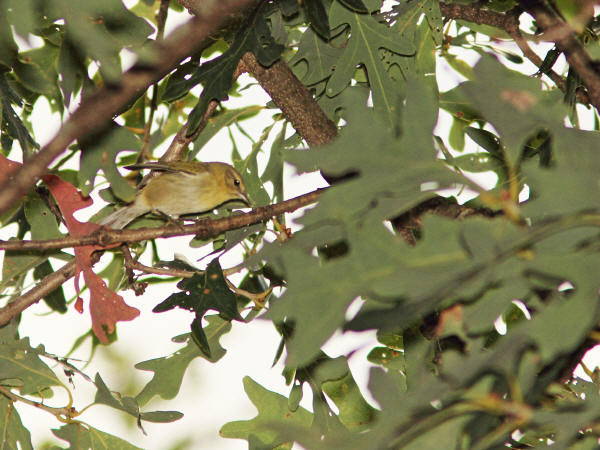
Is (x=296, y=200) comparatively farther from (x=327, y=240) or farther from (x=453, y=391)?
(x=453, y=391)

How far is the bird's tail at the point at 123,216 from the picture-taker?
2.36m

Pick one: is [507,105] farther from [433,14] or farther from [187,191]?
[187,191]

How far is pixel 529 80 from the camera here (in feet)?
3.17

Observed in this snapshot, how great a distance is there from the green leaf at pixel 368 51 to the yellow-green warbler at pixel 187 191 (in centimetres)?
80

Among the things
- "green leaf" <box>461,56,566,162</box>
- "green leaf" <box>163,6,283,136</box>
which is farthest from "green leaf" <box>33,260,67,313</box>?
"green leaf" <box>461,56,566,162</box>

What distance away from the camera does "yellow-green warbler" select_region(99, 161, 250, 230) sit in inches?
103

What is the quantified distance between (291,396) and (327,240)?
3.23 ft

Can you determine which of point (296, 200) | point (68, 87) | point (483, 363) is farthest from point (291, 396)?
point (483, 363)

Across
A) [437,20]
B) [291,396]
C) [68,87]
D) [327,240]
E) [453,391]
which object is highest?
[437,20]

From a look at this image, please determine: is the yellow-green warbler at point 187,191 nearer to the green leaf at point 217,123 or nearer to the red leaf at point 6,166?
the green leaf at point 217,123

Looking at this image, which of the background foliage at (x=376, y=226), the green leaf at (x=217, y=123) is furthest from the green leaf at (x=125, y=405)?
the green leaf at (x=217, y=123)

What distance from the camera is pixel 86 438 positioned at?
6.37ft

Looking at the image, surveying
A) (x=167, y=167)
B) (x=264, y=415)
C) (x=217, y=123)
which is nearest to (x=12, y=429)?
(x=264, y=415)

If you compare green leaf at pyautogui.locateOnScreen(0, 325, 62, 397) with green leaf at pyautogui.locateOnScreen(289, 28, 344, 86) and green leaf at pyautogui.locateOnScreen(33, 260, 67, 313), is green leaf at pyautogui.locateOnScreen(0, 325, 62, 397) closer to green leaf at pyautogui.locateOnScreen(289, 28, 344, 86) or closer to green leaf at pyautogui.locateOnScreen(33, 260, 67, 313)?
green leaf at pyautogui.locateOnScreen(33, 260, 67, 313)
